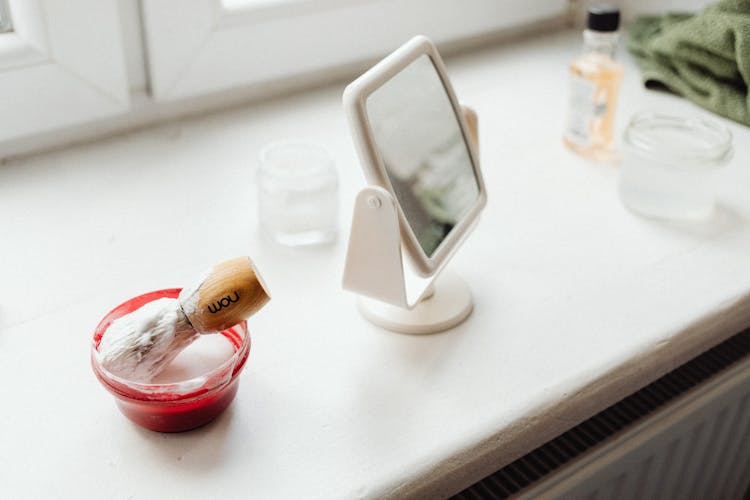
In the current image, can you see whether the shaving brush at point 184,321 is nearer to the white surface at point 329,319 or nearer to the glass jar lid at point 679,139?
the white surface at point 329,319

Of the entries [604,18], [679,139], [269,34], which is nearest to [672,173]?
[679,139]

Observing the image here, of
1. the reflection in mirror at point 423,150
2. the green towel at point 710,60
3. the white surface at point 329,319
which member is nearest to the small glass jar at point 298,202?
the white surface at point 329,319

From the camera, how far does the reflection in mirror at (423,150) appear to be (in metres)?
0.54

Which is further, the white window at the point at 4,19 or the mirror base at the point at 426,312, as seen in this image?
the white window at the point at 4,19

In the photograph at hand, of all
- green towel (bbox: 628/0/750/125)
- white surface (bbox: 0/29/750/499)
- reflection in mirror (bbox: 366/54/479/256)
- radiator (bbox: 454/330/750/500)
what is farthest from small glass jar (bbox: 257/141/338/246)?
green towel (bbox: 628/0/750/125)

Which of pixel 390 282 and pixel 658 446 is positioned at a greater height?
pixel 390 282

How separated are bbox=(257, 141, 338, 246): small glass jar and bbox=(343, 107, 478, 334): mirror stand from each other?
0.31 ft

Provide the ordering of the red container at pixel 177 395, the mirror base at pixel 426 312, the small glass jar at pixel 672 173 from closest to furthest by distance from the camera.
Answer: the red container at pixel 177 395
the mirror base at pixel 426 312
the small glass jar at pixel 672 173

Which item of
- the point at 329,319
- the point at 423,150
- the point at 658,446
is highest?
the point at 423,150

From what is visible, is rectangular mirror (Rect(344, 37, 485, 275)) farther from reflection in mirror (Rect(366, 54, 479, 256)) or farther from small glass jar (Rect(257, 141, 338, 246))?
small glass jar (Rect(257, 141, 338, 246))

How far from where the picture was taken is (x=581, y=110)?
2.72ft

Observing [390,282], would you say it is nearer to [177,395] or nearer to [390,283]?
[390,283]

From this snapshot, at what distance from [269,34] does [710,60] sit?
45 cm

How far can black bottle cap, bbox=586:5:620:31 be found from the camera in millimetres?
801
